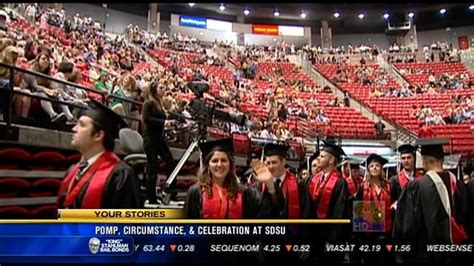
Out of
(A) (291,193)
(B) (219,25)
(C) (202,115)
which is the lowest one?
(A) (291,193)

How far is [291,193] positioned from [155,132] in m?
0.99

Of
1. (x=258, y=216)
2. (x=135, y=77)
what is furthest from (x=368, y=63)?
(x=258, y=216)

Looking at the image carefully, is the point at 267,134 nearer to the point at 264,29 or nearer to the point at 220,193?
the point at 264,29

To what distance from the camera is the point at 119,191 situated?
155 cm

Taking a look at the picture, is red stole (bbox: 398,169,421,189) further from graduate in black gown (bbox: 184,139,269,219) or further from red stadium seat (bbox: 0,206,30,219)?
red stadium seat (bbox: 0,206,30,219)

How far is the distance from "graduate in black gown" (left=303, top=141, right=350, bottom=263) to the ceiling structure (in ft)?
2.48

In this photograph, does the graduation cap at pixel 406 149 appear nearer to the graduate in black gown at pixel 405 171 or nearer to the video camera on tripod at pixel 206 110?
the graduate in black gown at pixel 405 171

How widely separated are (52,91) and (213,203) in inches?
57.4

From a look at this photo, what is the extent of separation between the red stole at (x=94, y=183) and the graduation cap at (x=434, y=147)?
1.53 metres

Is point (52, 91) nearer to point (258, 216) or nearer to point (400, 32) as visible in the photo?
point (258, 216)

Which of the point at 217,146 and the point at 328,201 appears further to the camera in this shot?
the point at 328,201

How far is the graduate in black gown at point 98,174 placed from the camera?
5.04 feet

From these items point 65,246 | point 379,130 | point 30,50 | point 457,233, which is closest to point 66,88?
point 30,50

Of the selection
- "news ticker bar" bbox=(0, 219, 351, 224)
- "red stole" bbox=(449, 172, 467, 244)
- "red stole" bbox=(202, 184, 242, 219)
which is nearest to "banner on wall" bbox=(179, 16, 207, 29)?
"red stole" bbox=(202, 184, 242, 219)
